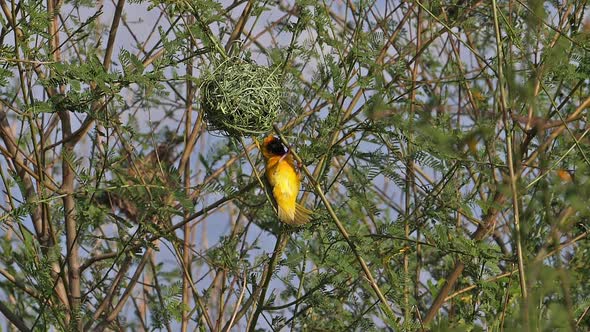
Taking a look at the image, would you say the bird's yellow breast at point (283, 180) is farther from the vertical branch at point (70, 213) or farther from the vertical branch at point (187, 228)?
the vertical branch at point (70, 213)

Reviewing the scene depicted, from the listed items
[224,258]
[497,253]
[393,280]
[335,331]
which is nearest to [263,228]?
[224,258]

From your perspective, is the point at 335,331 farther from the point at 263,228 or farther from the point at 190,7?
the point at 190,7

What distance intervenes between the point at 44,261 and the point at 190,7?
1322mm

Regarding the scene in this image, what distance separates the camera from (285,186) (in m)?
3.09

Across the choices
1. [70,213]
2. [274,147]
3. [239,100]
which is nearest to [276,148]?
[274,147]

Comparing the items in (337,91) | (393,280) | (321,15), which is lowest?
(393,280)

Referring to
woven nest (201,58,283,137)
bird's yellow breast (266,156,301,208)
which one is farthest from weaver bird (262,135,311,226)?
woven nest (201,58,283,137)

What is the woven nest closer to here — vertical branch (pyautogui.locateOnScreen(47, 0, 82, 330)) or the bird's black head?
the bird's black head

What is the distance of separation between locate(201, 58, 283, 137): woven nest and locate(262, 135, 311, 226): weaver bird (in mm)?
252

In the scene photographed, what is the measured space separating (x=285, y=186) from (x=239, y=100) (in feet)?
1.57

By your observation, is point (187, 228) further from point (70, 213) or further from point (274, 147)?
point (274, 147)

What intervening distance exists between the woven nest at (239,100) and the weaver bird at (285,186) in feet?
0.83

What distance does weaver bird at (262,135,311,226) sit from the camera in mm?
3020

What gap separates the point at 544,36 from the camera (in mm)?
3725
